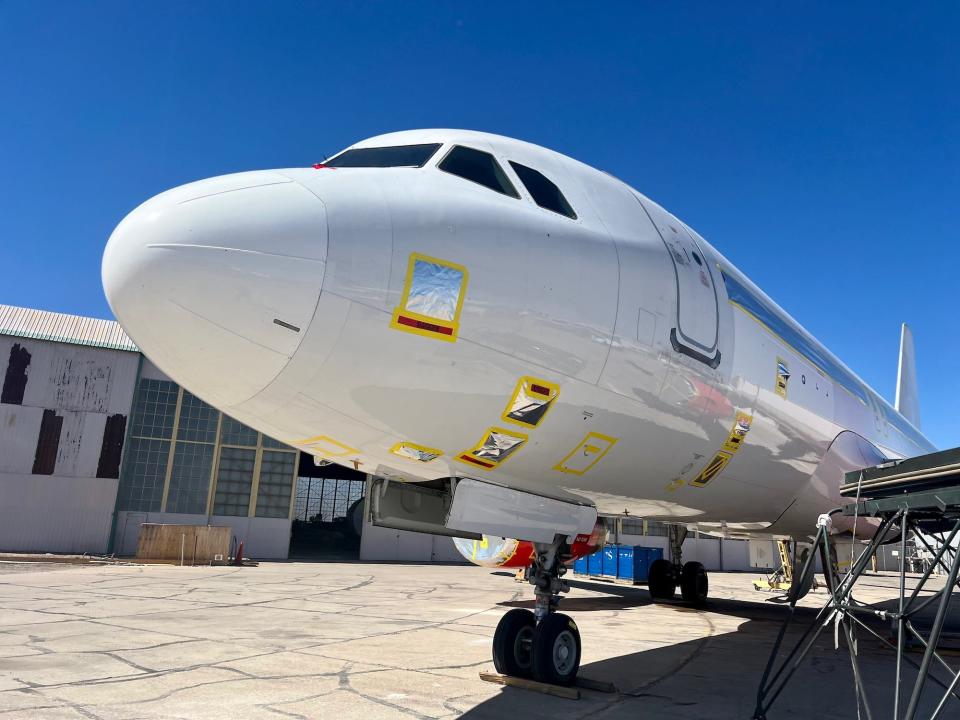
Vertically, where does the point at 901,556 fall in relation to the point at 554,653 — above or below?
above

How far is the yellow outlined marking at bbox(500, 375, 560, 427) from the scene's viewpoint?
528cm

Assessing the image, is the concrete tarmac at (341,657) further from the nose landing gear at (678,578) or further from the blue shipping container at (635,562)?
the blue shipping container at (635,562)

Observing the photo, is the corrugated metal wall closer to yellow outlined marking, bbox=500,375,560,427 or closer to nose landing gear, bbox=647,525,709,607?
nose landing gear, bbox=647,525,709,607

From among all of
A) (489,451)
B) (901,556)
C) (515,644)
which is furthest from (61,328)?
(901,556)

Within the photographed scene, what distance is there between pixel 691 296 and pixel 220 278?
14.0 ft

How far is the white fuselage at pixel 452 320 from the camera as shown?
171 inches

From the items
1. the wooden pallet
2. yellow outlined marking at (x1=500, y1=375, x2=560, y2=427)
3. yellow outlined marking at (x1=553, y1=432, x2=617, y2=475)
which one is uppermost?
yellow outlined marking at (x1=500, y1=375, x2=560, y2=427)

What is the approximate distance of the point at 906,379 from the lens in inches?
1110

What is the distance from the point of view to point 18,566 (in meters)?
19.6

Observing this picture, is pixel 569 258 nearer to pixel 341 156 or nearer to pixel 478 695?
pixel 341 156

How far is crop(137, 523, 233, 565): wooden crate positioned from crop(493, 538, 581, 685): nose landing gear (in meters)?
19.0

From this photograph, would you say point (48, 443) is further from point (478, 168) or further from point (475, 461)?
point (478, 168)

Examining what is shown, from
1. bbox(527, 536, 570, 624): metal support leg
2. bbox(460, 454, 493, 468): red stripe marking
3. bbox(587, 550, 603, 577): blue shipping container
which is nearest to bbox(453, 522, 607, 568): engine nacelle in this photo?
bbox(527, 536, 570, 624): metal support leg

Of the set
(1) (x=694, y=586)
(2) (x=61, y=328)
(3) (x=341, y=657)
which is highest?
(2) (x=61, y=328)
